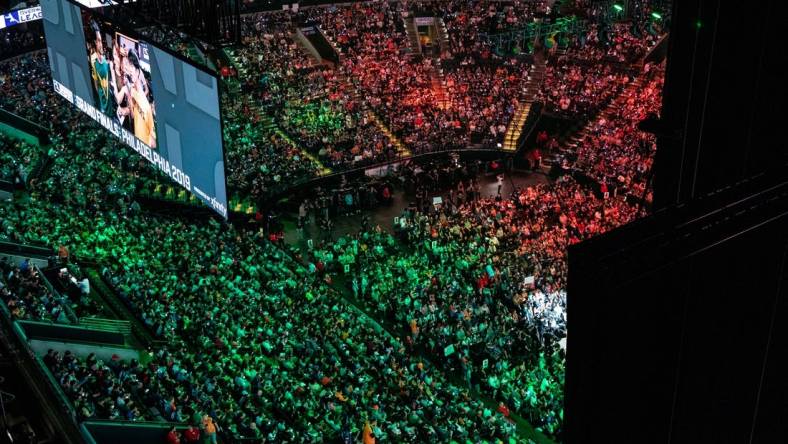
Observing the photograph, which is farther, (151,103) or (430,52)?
(430,52)

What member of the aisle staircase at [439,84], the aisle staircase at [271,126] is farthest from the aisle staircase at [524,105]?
the aisle staircase at [271,126]

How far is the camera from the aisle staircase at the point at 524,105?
36.8 m

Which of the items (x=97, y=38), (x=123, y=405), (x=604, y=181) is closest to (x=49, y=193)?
(x=97, y=38)

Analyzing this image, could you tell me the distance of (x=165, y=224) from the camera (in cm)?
2711

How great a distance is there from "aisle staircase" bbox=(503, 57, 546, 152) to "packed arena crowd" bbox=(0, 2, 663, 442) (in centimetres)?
42

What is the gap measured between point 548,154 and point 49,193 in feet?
66.1

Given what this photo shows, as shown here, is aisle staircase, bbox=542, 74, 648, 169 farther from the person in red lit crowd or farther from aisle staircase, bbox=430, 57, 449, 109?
the person in red lit crowd

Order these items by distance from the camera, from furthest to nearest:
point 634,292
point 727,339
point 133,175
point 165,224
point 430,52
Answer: point 430,52, point 133,175, point 165,224, point 727,339, point 634,292

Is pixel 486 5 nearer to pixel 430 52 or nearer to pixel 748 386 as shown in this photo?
pixel 430 52

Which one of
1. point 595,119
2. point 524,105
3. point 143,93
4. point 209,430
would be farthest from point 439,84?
point 209,430

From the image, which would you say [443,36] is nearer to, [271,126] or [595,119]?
[595,119]

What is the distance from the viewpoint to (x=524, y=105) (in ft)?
127

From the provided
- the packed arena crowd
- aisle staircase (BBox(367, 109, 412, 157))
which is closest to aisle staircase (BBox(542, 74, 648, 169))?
the packed arena crowd

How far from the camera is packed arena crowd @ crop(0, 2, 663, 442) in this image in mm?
18859
